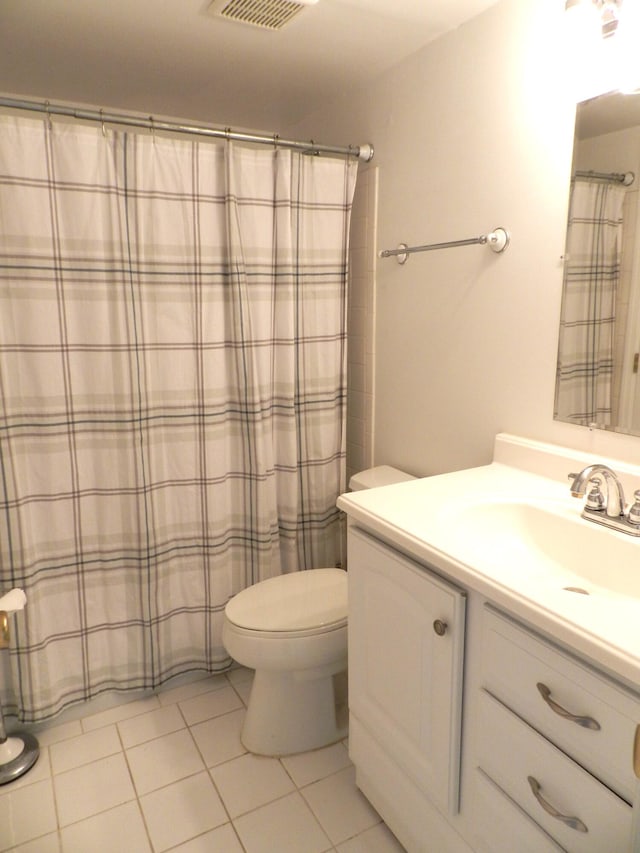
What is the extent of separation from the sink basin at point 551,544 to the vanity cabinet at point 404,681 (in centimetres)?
13

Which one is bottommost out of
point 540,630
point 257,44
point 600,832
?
point 600,832

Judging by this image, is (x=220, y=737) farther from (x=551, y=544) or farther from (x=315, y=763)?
(x=551, y=544)

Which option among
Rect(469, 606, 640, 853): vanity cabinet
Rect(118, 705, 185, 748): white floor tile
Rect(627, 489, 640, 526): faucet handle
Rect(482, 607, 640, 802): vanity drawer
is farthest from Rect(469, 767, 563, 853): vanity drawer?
Rect(118, 705, 185, 748): white floor tile

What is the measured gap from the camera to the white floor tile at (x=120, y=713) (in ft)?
5.98

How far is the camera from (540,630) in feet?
2.98

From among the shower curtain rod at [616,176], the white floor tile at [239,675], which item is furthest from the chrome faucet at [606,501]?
the white floor tile at [239,675]

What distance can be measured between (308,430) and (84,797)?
4.13 ft

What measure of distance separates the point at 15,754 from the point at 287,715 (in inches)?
31.1

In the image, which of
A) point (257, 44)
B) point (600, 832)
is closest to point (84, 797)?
point (600, 832)

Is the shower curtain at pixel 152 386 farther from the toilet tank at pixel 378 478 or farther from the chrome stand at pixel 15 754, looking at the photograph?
the toilet tank at pixel 378 478

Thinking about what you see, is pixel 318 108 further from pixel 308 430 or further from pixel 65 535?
pixel 65 535

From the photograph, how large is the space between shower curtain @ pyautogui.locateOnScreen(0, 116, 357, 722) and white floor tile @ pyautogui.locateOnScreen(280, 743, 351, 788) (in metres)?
0.46

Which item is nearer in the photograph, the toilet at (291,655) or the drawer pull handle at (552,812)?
the drawer pull handle at (552,812)

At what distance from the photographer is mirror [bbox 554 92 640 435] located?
121cm
